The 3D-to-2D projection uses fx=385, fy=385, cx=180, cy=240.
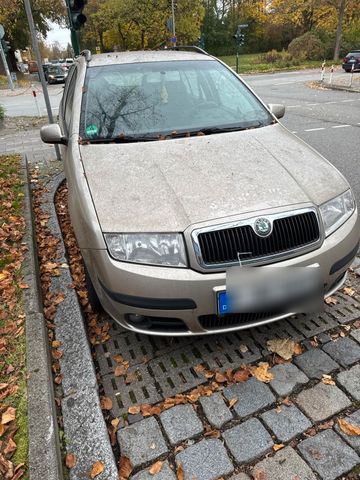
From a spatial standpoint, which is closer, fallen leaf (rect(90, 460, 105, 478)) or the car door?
fallen leaf (rect(90, 460, 105, 478))

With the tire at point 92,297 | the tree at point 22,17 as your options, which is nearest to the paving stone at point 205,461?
the tire at point 92,297

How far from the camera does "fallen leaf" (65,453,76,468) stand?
186 cm

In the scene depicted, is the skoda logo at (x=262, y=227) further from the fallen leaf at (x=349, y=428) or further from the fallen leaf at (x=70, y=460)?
the fallen leaf at (x=70, y=460)

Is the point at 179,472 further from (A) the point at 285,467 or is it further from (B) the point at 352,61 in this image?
(B) the point at 352,61

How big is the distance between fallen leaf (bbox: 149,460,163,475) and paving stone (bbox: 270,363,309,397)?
0.80m

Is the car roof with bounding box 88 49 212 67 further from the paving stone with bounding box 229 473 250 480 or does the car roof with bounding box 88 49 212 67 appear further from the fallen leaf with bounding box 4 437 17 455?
the paving stone with bounding box 229 473 250 480

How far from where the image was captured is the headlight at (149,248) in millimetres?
2086

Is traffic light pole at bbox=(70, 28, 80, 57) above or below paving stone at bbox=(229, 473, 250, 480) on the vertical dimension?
above

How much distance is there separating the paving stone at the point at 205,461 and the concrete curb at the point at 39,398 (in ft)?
1.94

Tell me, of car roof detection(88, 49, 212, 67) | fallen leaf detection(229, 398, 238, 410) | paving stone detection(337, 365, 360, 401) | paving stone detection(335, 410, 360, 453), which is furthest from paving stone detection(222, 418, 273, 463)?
car roof detection(88, 49, 212, 67)

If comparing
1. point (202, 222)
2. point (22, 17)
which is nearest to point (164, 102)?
point (202, 222)

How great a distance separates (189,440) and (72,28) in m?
8.31

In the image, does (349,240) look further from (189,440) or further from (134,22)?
(134,22)

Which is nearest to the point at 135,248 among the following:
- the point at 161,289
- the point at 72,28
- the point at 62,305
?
the point at 161,289
